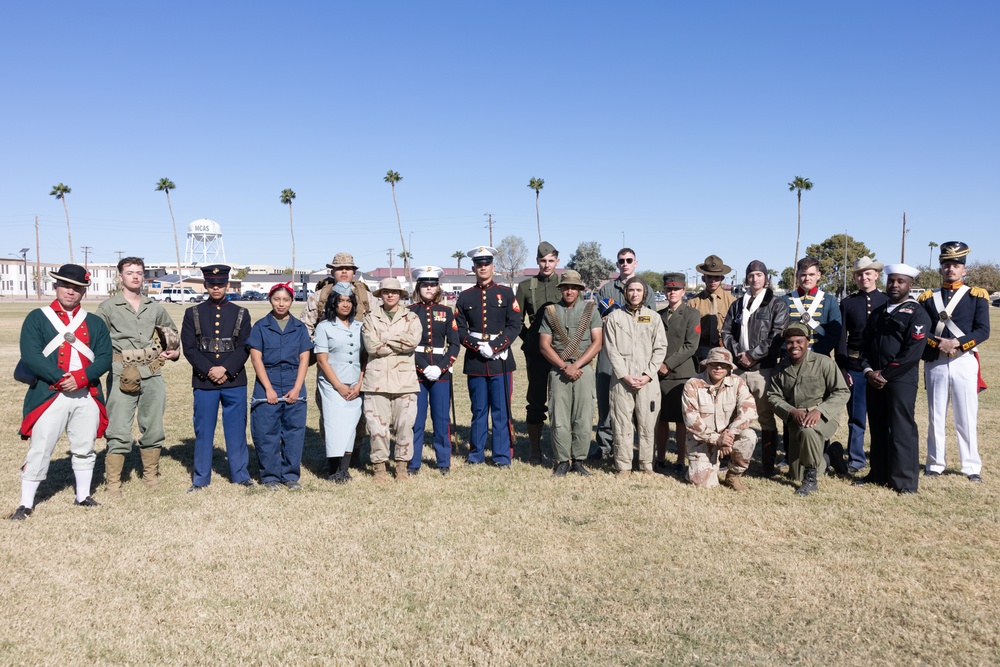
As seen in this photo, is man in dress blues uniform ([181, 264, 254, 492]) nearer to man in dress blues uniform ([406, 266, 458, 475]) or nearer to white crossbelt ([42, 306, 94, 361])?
white crossbelt ([42, 306, 94, 361])

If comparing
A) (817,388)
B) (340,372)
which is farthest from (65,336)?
(817,388)

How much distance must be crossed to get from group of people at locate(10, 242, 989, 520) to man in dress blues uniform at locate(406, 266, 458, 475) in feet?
0.07

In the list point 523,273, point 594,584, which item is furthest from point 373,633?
point 523,273

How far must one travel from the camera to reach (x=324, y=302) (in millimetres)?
7117

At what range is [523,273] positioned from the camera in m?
136

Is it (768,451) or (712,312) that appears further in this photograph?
(712,312)

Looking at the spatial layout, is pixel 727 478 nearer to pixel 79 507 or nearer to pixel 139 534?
pixel 139 534

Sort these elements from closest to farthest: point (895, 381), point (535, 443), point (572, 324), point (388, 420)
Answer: point (895, 381) < point (388, 420) < point (572, 324) < point (535, 443)

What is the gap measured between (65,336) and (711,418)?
5.74 meters

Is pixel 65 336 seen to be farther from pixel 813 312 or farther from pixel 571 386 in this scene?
pixel 813 312

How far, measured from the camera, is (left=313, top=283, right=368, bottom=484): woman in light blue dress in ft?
21.8

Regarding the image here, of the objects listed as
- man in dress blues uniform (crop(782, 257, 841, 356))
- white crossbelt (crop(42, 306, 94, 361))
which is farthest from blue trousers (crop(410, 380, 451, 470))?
man in dress blues uniform (crop(782, 257, 841, 356))

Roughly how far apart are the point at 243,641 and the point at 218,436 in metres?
5.56

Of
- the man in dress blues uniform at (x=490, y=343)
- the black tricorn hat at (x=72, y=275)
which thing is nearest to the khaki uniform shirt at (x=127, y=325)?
the black tricorn hat at (x=72, y=275)
